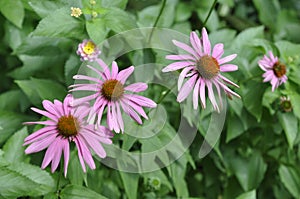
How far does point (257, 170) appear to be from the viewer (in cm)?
127

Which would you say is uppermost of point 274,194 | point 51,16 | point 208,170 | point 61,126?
point 51,16

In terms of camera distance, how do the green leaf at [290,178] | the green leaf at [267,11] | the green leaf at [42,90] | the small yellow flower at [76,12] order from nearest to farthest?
1. the small yellow flower at [76,12]
2. the green leaf at [42,90]
3. the green leaf at [290,178]
4. the green leaf at [267,11]

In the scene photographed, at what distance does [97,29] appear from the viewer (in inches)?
34.7

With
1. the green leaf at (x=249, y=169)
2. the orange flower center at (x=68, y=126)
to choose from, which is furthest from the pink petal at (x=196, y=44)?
the green leaf at (x=249, y=169)

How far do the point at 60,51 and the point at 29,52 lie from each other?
7 cm

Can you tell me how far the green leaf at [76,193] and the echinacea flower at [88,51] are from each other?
0.23 m

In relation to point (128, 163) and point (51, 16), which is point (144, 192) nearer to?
point (128, 163)

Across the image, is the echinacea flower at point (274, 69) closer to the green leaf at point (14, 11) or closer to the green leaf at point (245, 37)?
the green leaf at point (245, 37)

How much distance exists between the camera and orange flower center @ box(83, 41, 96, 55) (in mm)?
872

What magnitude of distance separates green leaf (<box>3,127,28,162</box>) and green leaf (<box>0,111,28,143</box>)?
0.10 meters

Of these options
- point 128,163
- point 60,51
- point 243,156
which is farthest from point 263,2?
point 128,163

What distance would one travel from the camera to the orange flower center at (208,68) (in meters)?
0.75

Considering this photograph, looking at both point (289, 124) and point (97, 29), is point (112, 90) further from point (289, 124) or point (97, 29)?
point (289, 124)

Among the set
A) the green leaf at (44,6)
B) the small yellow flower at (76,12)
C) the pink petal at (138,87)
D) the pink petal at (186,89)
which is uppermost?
the green leaf at (44,6)
